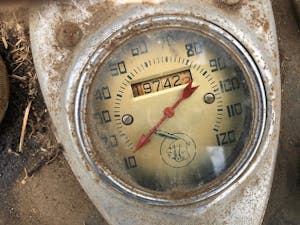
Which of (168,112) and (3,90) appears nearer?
(168,112)

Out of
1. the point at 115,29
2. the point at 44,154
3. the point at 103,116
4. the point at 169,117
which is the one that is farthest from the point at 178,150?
the point at 44,154

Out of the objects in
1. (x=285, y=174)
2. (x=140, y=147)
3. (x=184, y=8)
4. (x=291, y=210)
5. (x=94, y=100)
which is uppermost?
(x=184, y=8)

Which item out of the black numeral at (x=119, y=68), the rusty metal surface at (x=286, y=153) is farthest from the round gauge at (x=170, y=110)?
the rusty metal surface at (x=286, y=153)

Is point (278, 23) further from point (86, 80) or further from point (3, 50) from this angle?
point (3, 50)

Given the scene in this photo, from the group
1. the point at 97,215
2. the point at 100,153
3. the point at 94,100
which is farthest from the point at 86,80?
the point at 97,215

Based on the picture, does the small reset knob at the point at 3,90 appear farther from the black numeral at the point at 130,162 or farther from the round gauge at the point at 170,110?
the black numeral at the point at 130,162

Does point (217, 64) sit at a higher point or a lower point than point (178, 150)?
higher

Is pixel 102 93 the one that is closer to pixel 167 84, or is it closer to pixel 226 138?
pixel 167 84
